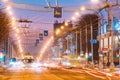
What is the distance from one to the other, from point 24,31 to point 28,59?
141 ft

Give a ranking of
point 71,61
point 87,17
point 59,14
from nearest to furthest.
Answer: point 59,14 < point 71,61 < point 87,17

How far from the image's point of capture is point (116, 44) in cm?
8056

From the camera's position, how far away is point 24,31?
89.4m

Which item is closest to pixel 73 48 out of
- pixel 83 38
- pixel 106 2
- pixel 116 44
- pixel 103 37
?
pixel 83 38

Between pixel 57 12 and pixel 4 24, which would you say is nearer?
pixel 57 12

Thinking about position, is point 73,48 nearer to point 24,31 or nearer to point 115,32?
point 24,31

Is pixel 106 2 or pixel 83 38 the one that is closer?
pixel 106 2

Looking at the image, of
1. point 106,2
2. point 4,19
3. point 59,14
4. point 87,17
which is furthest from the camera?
point 87,17

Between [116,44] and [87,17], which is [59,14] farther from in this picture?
[87,17]

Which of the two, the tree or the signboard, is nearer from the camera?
the signboard

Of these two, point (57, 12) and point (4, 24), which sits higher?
point (57, 12)

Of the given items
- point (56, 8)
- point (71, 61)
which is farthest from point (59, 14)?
point (71, 61)

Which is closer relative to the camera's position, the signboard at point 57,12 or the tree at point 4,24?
the signboard at point 57,12

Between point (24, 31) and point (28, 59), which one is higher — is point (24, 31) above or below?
above
